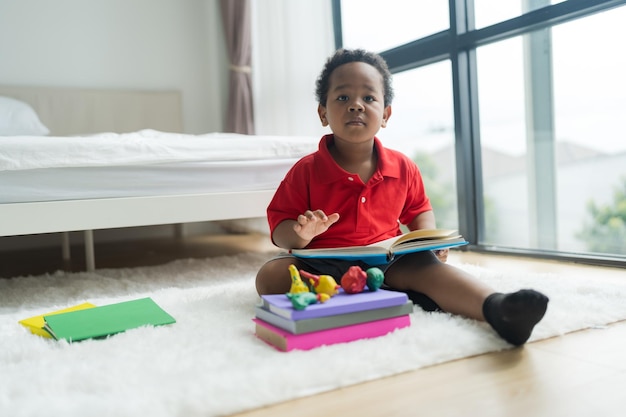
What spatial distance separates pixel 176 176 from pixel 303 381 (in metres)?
1.29

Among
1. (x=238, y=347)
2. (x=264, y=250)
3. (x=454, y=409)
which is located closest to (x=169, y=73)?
(x=264, y=250)

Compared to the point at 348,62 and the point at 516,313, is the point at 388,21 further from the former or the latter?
the point at 516,313

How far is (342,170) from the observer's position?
1449 millimetres

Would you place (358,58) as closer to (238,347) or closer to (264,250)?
(238,347)

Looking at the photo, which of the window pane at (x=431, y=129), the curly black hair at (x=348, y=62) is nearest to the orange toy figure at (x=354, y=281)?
the curly black hair at (x=348, y=62)

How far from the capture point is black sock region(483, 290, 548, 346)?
0.96 m

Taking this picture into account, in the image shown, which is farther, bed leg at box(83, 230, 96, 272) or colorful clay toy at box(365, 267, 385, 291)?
bed leg at box(83, 230, 96, 272)

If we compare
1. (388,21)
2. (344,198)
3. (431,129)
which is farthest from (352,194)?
(388,21)

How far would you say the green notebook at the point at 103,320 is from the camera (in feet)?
3.84

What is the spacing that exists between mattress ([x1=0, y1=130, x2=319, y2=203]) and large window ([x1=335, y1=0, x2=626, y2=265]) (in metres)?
0.79

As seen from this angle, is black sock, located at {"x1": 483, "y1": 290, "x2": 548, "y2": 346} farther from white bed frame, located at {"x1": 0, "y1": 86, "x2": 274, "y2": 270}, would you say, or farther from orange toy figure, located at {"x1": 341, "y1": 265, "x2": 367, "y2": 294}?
white bed frame, located at {"x1": 0, "y1": 86, "x2": 274, "y2": 270}

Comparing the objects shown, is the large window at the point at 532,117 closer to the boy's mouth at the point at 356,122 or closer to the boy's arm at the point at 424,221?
the boy's arm at the point at 424,221

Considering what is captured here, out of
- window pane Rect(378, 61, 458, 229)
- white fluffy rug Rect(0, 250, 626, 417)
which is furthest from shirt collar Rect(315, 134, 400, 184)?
window pane Rect(378, 61, 458, 229)

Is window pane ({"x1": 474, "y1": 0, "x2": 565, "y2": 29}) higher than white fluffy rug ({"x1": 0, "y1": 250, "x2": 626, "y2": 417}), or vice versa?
window pane ({"x1": 474, "y1": 0, "x2": 565, "y2": 29})
